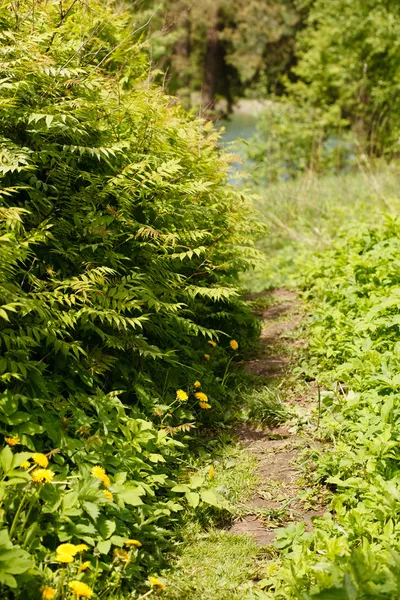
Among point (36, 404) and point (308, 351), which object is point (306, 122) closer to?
point (308, 351)

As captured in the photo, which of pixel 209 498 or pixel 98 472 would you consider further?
pixel 209 498

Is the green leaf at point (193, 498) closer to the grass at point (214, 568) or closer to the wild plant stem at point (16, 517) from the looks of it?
the grass at point (214, 568)

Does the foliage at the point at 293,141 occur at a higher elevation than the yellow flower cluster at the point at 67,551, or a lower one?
lower

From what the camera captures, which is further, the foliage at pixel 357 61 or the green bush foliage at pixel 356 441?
the foliage at pixel 357 61

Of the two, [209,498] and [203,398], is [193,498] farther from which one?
[203,398]

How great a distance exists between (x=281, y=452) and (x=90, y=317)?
5.18 feet

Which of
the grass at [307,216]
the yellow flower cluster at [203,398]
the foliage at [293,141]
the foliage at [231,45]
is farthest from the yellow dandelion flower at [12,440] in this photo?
the foliage at [231,45]

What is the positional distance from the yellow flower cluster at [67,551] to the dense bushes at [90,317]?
0.5 inches

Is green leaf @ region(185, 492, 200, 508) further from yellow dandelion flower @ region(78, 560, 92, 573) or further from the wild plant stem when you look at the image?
the wild plant stem

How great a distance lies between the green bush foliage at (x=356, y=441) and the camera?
2.62 m

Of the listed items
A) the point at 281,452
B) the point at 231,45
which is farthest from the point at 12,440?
the point at 231,45

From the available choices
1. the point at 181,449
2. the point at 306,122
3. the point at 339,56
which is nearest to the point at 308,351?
the point at 181,449

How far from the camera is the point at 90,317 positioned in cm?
383

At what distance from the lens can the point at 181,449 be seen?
4.08 meters
